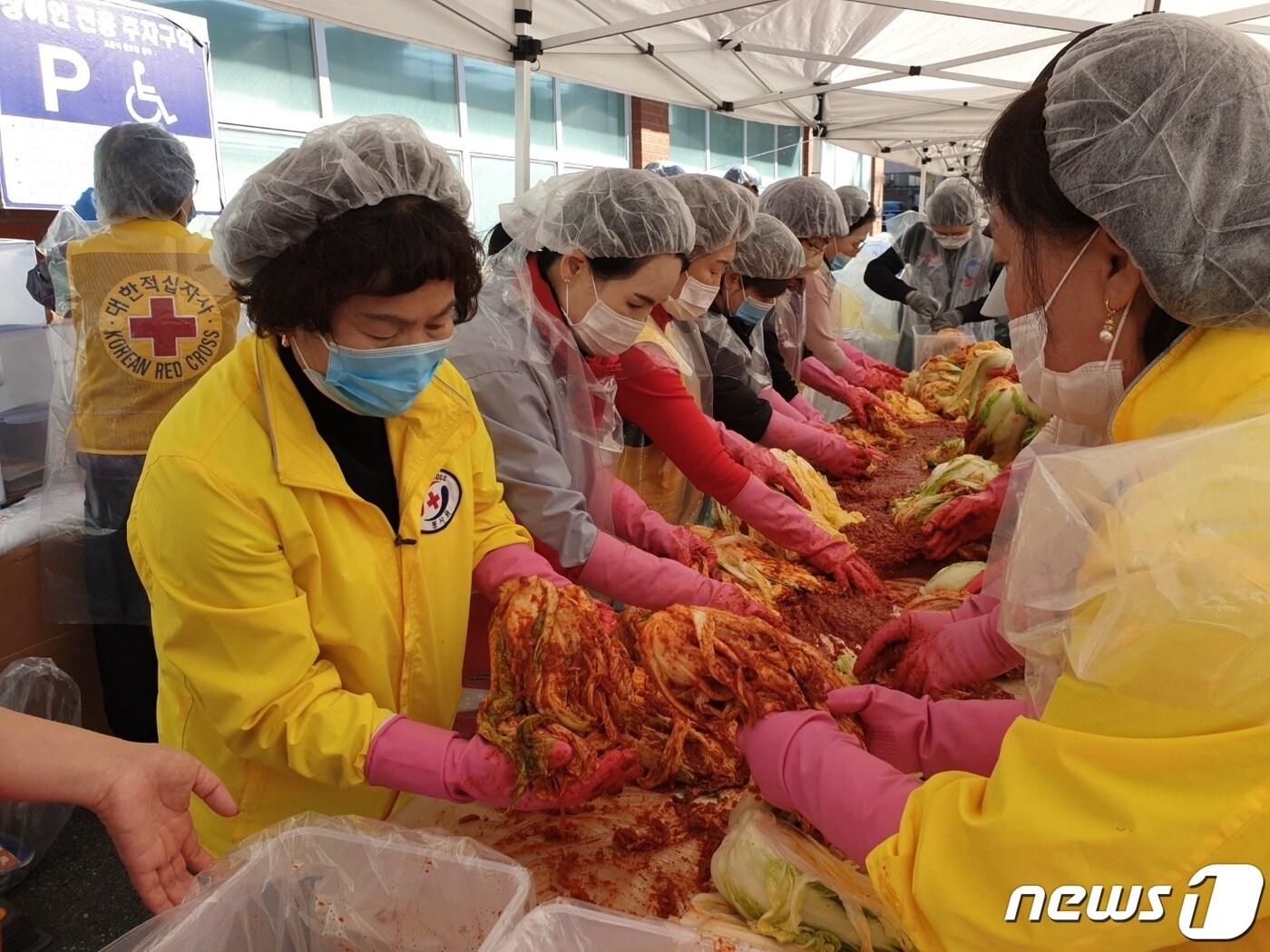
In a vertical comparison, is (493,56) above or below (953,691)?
above

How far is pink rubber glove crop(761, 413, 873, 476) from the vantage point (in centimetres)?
422

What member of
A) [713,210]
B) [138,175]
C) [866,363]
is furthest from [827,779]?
[866,363]

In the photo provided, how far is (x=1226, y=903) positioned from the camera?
0.85m

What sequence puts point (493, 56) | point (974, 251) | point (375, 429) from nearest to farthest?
point (375, 429) → point (493, 56) → point (974, 251)

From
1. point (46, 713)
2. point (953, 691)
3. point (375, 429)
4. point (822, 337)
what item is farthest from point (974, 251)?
point (46, 713)

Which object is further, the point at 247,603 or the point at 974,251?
the point at 974,251

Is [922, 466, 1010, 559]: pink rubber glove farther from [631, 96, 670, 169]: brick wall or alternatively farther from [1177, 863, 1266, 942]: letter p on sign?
[631, 96, 670, 169]: brick wall

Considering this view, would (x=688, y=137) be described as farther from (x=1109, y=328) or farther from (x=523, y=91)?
(x=1109, y=328)

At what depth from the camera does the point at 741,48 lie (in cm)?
668

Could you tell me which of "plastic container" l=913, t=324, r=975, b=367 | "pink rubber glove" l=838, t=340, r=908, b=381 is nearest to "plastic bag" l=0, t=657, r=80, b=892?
"pink rubber glove" l=838, t=340, r=908, b=381

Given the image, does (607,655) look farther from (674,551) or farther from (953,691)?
(674,551)

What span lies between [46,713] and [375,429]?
223cm

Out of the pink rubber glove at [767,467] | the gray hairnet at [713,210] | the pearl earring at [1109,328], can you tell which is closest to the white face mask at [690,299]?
the gray hairnet at [713,210]

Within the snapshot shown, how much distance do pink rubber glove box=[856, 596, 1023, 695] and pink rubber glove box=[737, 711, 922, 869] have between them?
0.54 m
